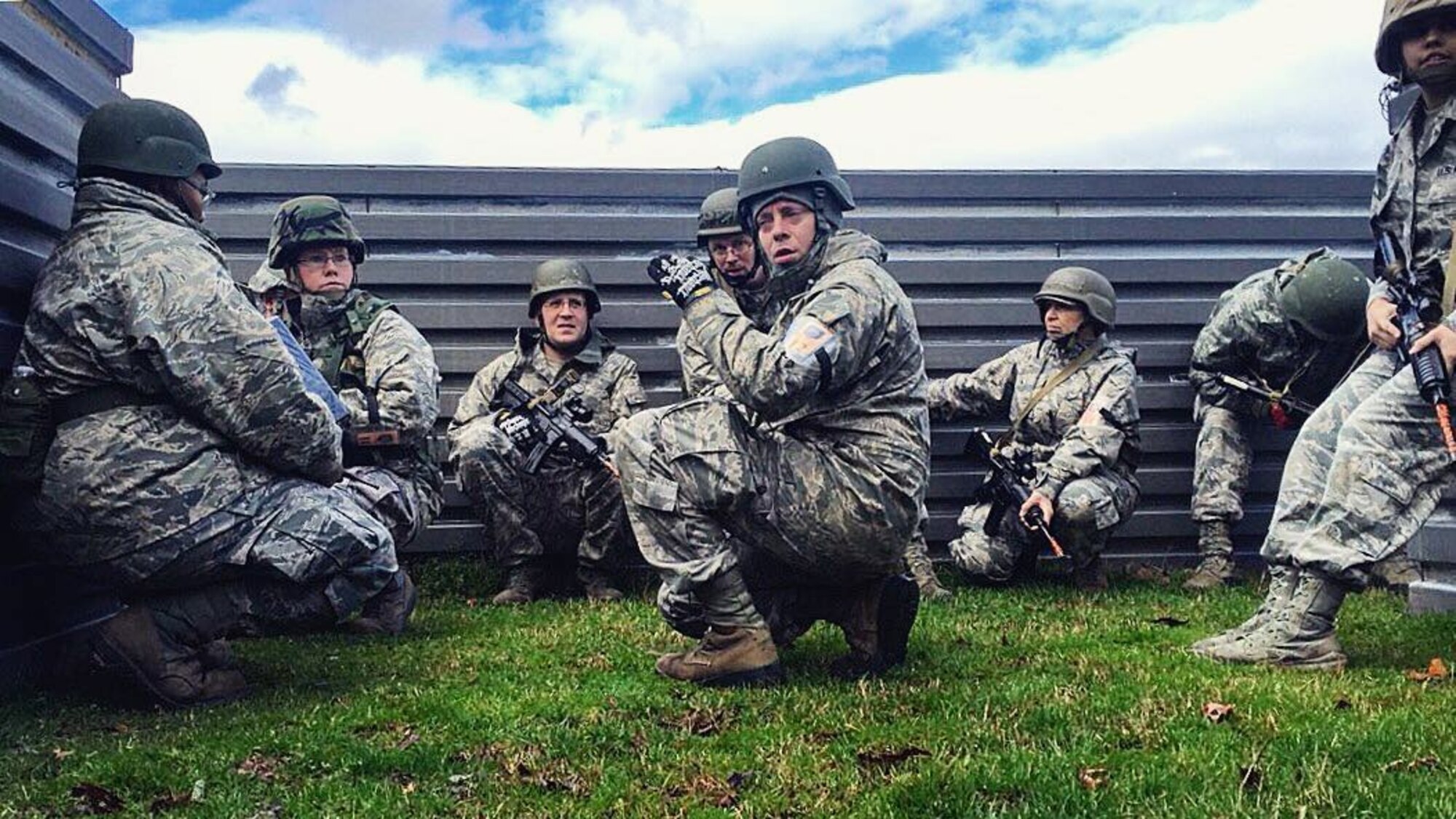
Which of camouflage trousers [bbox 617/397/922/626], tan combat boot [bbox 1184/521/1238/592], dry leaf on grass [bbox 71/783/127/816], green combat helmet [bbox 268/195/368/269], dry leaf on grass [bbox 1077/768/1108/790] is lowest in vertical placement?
tan combat boot [bbox 1184/521/1238/592]

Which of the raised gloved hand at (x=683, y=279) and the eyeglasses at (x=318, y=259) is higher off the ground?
the eyeglasses at (x=318, y=259)

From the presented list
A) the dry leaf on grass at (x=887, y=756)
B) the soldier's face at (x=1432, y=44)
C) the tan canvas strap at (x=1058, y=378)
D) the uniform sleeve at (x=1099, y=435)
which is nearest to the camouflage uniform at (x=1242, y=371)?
the uniform sleeve at (x=1099, y=435)

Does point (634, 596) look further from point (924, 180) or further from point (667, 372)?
point (924, 180)

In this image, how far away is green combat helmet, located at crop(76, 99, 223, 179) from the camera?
17.7 ft

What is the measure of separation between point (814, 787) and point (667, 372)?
6.01 meters

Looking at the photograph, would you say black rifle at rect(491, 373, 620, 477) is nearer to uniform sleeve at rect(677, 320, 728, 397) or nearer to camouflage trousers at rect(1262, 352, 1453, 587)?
uniform sleeve at rect(677, 320, 728, 397)

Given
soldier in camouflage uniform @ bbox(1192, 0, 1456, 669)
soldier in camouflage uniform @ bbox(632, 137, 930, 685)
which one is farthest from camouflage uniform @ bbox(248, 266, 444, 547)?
soldier in camouflage uniform @ bbox(1192, 0, 1456, 669)

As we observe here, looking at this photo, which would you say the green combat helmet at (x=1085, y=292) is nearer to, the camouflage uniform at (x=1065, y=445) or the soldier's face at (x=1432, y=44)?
the camouflage uniform at (x=1065, y=445)

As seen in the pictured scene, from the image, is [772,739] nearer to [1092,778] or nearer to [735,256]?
[1092,778]

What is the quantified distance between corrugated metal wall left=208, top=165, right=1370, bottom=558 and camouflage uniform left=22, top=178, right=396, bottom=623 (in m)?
3.92

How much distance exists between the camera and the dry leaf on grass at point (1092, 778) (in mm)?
3791

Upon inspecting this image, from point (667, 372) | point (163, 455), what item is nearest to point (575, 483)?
point (667, 372)

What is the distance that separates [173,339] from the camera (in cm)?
501

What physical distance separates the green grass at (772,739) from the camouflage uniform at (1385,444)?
551 mm
